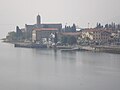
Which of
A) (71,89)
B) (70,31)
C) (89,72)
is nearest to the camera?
(71,89)

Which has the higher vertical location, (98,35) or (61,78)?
(98,35)

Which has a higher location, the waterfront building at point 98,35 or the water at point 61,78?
the waterfront building at point 98,35

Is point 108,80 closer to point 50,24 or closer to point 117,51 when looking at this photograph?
point 117,51

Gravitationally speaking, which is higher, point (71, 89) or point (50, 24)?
point (50, 24)

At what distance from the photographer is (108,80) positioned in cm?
580

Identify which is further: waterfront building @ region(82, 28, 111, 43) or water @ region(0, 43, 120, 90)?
waterfront building @ region(82, 28, 111, 43)

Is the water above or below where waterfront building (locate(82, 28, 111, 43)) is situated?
below

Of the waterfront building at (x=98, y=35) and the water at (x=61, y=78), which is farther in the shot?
the waterfront building at (x=98, y=35)

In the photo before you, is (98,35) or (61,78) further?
(98,35)

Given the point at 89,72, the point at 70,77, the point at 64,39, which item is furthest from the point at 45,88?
the point at 64,39

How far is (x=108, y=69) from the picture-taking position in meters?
7.18

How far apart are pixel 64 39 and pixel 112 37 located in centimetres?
206

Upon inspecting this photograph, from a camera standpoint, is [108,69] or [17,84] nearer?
[17,84]

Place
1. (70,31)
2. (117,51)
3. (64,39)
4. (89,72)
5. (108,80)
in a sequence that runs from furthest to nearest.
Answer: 1. (70,31)
2. (64,39)
3. (117,51)
4. (89,72)
5. (108,80)
